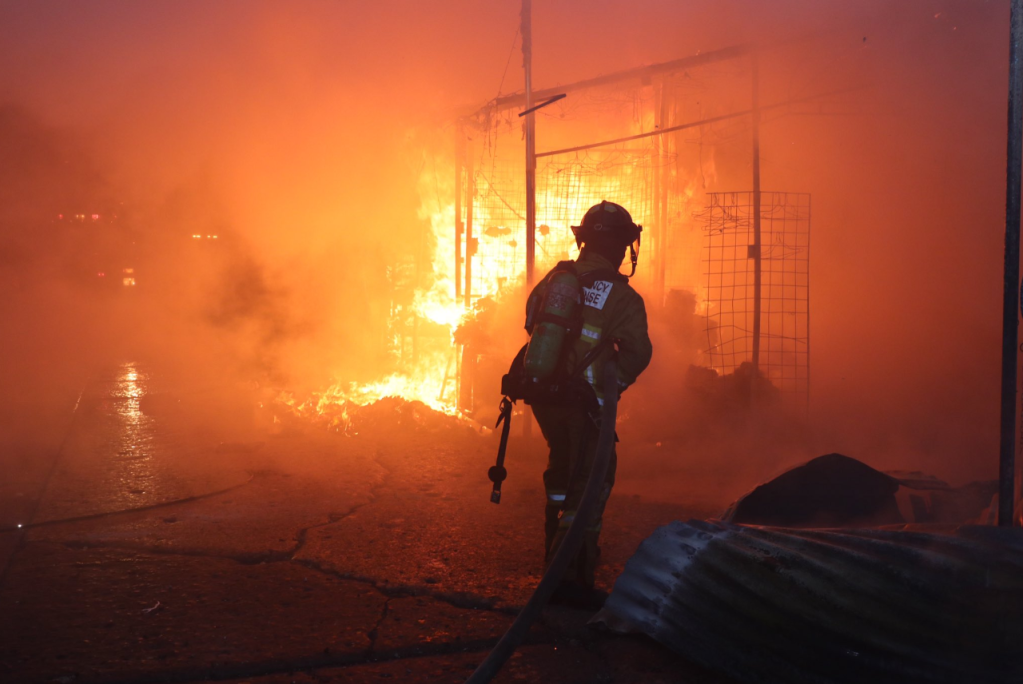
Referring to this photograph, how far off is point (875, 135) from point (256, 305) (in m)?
9.36

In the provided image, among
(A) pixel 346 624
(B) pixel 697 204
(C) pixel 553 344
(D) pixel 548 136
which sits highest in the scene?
(D) pixel 548 136

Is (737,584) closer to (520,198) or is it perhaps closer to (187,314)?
(520,198)

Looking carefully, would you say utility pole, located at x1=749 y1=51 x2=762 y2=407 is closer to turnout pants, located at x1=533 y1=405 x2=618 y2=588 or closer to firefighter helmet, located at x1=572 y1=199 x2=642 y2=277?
firefighter helmet, located at x1=572 y1=199 x2=642 y2=277

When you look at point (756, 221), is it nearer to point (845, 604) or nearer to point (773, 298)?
point (773, 298)

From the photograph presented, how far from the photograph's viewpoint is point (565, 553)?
2.58 metres

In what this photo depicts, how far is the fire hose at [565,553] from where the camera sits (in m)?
2.34

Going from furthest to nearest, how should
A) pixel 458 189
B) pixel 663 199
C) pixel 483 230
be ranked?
1. pixel 483 230
2. pixel 663 199
3. pixel 458 189

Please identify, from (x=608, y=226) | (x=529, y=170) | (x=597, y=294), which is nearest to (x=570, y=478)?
(x=597, y=294)

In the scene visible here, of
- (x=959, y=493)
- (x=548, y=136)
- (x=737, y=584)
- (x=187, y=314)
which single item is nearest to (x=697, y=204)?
(x=548, y=136)

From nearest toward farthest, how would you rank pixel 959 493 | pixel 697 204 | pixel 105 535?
pixel 959 493
pixel 105 535
pixel 697 204

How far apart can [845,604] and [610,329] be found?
4.78 ft

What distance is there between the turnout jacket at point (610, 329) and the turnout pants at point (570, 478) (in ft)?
0.60

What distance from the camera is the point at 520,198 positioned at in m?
8.89

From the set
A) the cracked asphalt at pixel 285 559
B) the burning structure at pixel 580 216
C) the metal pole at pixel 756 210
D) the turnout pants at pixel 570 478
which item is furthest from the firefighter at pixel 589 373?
the burning structure at pixel 580 216
